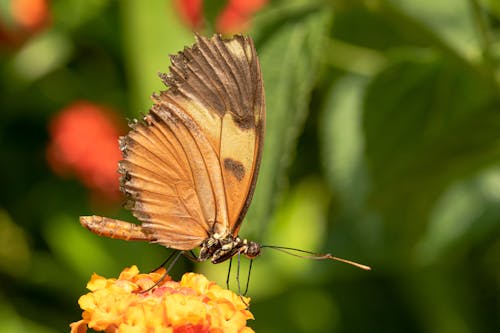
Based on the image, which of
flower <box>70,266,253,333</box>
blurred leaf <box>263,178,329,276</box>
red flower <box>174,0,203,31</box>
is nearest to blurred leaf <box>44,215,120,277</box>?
blurred leaf <box>263,178,329,276</box>

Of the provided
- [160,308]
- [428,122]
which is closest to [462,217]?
[428,122]

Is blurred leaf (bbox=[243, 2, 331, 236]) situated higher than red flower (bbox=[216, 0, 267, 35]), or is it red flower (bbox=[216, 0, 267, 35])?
red flower (bbox=[216, 0, 267, 35])

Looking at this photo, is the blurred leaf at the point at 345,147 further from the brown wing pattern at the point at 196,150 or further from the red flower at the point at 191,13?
the brown wing pattern at the point at 196,150

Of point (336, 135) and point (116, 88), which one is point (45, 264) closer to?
point (116, 88)

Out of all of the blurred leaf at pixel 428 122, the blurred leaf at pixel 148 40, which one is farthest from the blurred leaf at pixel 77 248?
the blurred leaf at pixel 428 122

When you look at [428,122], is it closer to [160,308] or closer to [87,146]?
[160,308]

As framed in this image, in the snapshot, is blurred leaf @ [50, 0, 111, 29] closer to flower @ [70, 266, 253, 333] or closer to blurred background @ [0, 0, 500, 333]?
blurred background @ [0, 0, 500, 333]
